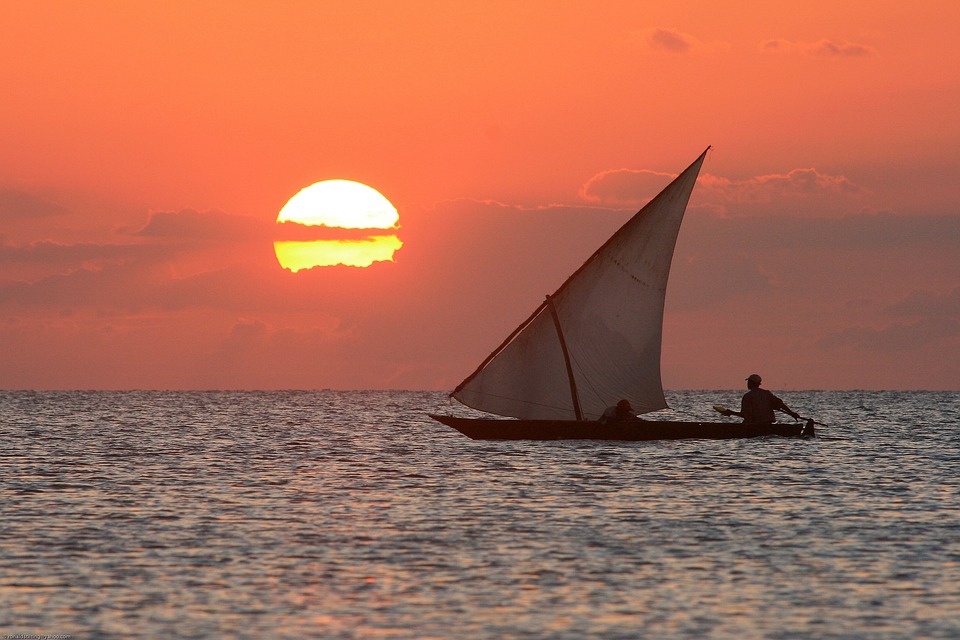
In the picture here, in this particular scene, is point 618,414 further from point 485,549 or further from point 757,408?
point 485,549

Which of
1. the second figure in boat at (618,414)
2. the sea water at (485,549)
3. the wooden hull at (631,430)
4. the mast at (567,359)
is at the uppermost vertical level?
the mast at (567,359)

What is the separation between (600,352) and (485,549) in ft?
→ 86.0

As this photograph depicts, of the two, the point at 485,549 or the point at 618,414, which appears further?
the point at 618,414

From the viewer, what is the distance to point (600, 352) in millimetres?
50531

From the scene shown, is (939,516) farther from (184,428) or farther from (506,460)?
(184,428)

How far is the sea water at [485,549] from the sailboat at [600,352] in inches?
89.2

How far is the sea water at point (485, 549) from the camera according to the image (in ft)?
60.4

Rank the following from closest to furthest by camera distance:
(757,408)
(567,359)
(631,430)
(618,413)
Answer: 1. (757,408)
2. (618,413)
3. (567,359)
4. (631,430)

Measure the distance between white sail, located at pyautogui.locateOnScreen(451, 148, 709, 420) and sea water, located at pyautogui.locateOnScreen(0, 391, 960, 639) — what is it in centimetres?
291

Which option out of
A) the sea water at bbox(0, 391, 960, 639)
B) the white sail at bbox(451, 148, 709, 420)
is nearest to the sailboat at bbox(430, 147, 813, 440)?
the white sail at bbox(451, 148, 709, 420)

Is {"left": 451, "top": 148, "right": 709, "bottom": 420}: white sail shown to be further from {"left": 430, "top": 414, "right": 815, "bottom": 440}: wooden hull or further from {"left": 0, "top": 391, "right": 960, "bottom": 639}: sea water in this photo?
{"left": 0, "top": 391, "right": 960, "bottom": 639}: sea water

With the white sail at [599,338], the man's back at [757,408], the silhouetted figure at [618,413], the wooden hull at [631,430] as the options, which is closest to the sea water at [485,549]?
the wooden hull at [631,430]

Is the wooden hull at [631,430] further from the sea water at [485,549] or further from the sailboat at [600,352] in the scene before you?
the sea water at [485,549]

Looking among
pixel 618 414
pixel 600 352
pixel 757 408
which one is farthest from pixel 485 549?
pixel 757 408
